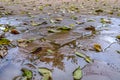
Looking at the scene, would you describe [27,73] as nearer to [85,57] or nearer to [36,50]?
[36,50]

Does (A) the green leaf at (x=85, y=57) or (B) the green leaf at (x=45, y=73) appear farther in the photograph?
(A) the green leaf at (x=85, y=57)

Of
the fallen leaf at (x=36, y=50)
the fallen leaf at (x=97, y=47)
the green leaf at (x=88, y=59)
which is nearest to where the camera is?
the green leaf at (x=88, y=59)

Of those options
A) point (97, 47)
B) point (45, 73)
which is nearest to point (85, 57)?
point (97, 47)

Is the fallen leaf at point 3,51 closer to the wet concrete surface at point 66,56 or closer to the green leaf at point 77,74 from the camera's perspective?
the wet concrete surface at point 66,56

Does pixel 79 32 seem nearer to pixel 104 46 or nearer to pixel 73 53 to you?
pixel 104 46

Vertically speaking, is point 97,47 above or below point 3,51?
below

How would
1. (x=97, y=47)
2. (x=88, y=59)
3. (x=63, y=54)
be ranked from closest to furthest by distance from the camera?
(x=88, y=59) < (x=63, y=54) < (x=97, y=47)

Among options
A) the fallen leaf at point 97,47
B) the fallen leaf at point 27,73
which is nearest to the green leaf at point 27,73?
the fallen leaf at point 27,73

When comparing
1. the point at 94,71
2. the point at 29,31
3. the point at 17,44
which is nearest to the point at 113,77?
the point at 94,71

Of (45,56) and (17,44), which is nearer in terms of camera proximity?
(45,56)

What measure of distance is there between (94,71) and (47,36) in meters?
1.25

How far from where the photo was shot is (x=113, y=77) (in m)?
1.99

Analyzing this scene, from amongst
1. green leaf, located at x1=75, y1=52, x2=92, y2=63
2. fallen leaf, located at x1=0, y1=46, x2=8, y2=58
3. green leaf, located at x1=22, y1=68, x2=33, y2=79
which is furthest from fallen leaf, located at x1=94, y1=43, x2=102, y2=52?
fallen leaf, located at x1=0, y1=46, x2=8, y2=58

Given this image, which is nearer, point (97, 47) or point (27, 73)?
point (27, 73)
